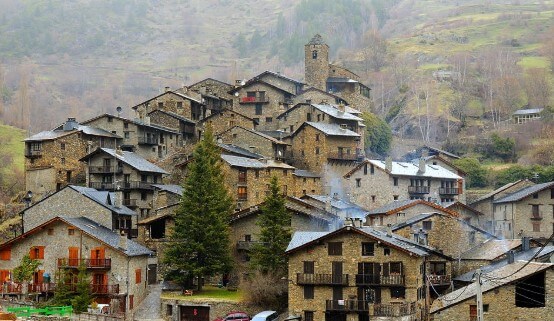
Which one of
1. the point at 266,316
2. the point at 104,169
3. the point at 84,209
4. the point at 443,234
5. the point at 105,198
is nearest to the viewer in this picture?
the point at 266,316

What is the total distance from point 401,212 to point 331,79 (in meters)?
47.5

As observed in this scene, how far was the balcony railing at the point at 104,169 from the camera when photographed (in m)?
94.1

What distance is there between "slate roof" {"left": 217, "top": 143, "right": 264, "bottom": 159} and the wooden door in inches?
945

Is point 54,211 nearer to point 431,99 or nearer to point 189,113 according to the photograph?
point 189,113

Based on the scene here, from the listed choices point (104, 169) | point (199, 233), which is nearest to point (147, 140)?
point (104, 169)

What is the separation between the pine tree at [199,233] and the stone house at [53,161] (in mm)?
23288

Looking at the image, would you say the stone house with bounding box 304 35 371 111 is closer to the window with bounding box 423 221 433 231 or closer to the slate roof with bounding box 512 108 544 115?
the slate roof with bounding box 512 108 544 115

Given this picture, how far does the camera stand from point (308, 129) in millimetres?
106250

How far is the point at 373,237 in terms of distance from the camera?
222 feet

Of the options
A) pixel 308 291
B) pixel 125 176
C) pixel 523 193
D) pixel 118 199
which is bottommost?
pixel 308 291

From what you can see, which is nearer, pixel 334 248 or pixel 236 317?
pixel 334 248

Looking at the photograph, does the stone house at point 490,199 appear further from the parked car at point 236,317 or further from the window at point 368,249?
the parked car at point 236,317

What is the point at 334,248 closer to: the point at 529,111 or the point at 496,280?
the point at 496,280

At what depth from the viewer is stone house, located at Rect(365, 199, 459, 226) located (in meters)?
85.4
